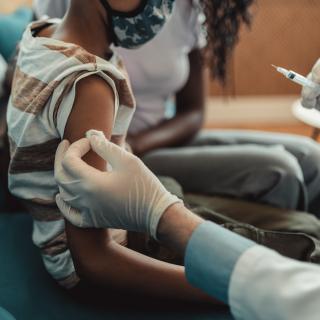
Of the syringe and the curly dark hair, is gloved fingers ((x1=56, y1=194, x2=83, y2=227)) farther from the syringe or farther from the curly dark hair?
the curly dark hair

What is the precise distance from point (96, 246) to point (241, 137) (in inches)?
31.8

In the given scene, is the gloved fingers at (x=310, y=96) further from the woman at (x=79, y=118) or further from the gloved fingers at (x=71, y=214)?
the gloved fingers at (x=71, y=214)

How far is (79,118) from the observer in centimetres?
83

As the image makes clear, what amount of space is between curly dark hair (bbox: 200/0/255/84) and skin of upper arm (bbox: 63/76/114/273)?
1.99 feet

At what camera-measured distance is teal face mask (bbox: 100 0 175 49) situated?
917 mm

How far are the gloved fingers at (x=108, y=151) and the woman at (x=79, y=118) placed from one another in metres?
0.05

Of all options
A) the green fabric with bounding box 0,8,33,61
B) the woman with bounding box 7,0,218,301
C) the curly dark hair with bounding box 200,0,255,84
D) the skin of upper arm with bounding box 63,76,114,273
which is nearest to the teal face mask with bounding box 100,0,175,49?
the woman with bounding box 7,0,218,301

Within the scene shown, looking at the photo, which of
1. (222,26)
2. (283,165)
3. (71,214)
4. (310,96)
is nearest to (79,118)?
(71,214)

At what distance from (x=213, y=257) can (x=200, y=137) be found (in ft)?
3.13

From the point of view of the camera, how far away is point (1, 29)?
180 centimetres

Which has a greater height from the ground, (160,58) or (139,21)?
(139,21)

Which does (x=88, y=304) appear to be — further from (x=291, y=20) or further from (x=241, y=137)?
(x=291, y=20)

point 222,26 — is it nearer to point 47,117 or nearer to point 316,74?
point 316,74

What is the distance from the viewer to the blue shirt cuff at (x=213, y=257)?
0.66 metres
